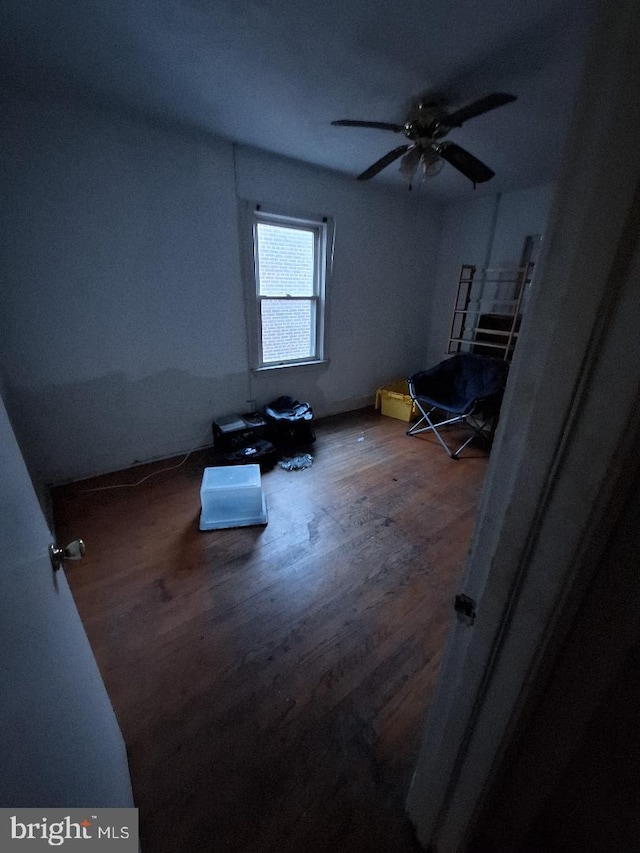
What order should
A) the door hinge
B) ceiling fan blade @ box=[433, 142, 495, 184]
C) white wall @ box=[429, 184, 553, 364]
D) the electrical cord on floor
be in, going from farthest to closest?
1. white wall @ box=[429, 184, 553, 364]
2. the electrical cord on floor
3. ceiling fan blade @ box=[433, 142, 495, 184]
4. the door hinge

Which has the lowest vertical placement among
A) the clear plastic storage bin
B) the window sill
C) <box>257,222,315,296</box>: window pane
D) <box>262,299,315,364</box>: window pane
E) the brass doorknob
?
the clear plastic storage bin

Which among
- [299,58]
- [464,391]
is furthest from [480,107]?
[464,391]

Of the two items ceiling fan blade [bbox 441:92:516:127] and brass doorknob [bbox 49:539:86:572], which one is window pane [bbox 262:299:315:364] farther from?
brass doorknob [bbox 49:539:86:572]

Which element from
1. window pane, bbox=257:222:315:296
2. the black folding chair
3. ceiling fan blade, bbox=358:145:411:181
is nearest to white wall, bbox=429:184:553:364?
the black folding chair

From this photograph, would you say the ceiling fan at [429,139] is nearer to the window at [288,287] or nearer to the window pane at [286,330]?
the window at [288,287]

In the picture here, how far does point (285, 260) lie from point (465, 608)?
10.4ft

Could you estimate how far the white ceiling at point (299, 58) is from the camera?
1.29m

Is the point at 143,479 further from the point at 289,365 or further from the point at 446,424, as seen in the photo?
the point at 446,424

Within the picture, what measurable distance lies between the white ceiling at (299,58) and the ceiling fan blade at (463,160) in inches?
9.2

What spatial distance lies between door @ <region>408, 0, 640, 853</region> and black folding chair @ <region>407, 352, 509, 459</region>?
256 centimetres

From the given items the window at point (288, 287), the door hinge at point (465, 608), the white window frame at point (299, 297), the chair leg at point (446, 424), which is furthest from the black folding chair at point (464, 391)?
the door hinge at point (465, 608)

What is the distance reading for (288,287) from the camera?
10.1ft

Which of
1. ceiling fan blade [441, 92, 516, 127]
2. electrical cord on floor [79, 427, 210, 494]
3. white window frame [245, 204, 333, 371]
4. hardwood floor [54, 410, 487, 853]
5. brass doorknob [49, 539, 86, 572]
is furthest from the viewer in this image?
white window frame [245, 204, 333, 371]

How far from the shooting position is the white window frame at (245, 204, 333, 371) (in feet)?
9.04
